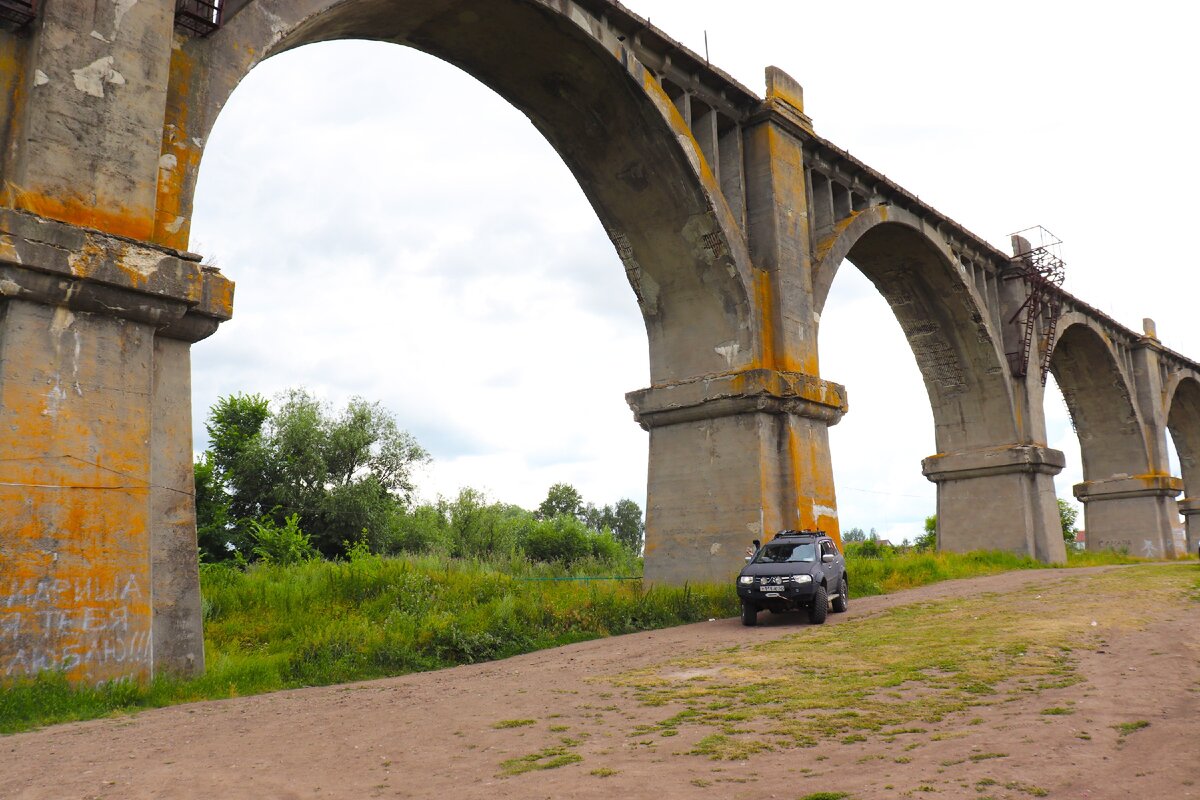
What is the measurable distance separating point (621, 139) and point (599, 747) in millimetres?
11673

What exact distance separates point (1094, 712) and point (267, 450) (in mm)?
31531

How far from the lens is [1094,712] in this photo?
5812mm

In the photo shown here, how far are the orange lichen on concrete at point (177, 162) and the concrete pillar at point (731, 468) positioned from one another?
9011mm

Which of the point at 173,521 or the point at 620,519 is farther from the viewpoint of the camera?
the point at 620,519

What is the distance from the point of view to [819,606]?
1228 cm

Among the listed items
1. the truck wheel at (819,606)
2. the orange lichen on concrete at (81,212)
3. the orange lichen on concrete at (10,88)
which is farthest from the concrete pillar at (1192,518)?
the orange lichen on concrete at (10,88)

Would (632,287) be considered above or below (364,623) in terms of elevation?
above

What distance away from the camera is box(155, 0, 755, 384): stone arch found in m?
13.0

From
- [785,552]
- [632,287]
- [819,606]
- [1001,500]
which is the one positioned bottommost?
[819,606]

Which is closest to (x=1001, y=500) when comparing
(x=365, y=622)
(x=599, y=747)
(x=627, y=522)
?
(x=365, y=622)

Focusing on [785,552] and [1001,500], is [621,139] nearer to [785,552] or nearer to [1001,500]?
[785,552]

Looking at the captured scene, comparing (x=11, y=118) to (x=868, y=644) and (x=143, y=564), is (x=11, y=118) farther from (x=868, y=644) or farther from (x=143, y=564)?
(x=868, y=644)

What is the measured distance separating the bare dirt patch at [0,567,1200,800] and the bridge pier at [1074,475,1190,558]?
1120 inches

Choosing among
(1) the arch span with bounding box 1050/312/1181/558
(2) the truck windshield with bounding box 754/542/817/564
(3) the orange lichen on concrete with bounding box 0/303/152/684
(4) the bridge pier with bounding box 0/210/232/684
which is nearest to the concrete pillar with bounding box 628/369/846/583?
(2) the truck windshield with bounding box 754/542/817/564
